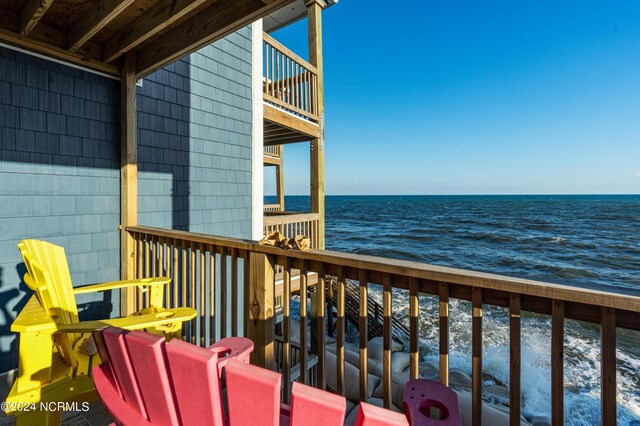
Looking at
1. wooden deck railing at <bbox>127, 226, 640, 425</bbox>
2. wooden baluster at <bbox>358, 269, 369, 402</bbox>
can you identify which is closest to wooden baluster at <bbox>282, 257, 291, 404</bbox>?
wooden deck railing at <bbox>127, 226, 640, 425</bbox>

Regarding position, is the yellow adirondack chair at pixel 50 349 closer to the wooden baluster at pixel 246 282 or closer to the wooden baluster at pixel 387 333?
the wooden baluster at pixel 246 282

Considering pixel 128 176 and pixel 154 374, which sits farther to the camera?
pixel 128 176

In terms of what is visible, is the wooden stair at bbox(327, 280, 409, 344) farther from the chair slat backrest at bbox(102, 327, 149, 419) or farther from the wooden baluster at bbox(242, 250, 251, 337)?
the chair slat backrest at bbox(102, 327, 149, 419)

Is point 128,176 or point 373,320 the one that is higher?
point 128,176

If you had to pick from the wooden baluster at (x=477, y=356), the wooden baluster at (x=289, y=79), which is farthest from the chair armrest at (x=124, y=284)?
the wooden baluster at (x=289, y=79)

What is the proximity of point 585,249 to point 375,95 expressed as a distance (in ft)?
48.8

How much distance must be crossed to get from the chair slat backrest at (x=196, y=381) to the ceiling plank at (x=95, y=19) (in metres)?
2.08

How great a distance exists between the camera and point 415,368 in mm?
1388

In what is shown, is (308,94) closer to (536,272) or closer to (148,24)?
(148,24)

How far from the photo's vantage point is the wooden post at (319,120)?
17.0 ft

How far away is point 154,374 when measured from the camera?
0.82m

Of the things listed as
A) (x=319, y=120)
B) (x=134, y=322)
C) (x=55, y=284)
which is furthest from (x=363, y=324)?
(x=319, y=120)

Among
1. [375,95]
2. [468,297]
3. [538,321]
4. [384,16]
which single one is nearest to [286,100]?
[468,297]

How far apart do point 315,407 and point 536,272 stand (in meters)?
15.9
